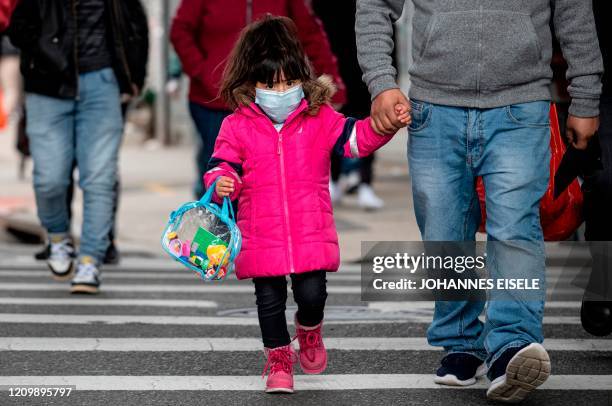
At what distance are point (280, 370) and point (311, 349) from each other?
233mm

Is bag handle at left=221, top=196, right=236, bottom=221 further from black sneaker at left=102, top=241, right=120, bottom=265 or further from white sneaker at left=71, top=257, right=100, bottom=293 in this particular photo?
black sneaker at left=102, top=241, right=120, bottom=265

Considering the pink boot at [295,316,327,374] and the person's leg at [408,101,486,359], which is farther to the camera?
the pink boot at [295,316,327,374]

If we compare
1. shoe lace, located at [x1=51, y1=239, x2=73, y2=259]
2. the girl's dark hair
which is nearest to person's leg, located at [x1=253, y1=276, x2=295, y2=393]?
the girl's dark hair

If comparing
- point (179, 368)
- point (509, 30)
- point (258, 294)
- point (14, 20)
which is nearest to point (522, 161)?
point (509, 30)

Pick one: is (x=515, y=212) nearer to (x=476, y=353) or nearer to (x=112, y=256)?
(x=476, y=353)

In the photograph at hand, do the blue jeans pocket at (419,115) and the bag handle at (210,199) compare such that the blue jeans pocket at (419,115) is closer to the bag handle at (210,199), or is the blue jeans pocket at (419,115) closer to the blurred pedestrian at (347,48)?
the bag handle at (210,199)

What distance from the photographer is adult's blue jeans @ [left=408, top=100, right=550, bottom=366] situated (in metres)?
4.72

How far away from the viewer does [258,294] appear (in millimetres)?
4934

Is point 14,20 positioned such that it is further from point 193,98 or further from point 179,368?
point 179,368

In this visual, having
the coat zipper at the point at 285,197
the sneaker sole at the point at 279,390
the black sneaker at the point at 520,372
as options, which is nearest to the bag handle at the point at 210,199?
the coat zipper at the point at 285,197

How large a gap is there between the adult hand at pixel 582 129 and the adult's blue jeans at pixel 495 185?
0.09 metres

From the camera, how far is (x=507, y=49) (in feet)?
15.4

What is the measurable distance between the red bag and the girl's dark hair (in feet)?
2.27

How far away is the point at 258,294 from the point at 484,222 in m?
0.92
